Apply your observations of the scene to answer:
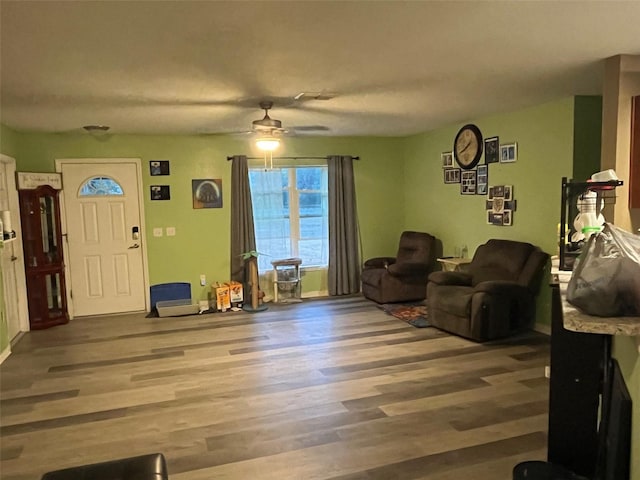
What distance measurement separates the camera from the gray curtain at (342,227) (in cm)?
727

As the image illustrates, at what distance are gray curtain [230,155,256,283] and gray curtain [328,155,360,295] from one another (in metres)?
1.20

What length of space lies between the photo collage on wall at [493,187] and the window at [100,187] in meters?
4.45

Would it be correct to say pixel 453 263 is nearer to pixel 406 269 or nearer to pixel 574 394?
pixel 406 269

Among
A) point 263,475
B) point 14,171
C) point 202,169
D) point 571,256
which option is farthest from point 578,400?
point 14,171

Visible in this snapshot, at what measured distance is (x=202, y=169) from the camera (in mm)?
6742

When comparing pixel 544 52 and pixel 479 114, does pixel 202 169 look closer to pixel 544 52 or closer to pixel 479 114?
pixel 479 114

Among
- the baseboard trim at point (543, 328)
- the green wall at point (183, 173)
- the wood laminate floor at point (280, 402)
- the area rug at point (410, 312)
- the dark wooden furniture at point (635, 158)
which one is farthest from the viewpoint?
the green wall at point (183, 173)

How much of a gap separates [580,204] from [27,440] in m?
3.56

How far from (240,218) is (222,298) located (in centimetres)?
113

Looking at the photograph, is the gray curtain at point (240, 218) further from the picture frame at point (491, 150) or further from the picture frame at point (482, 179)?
the picture frame at point (491, 150)

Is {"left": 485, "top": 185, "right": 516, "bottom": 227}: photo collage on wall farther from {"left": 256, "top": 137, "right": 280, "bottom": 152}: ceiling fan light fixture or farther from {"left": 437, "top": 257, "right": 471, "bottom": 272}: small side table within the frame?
{"left": 256, "top": 137, "right": 280, "bottom": 152}: ceiling fan light fixture

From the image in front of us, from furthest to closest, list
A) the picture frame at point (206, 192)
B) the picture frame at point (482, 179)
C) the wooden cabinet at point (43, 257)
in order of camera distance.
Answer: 1. the picture frame at point (206, 192)
2. the picture frame at point (482, 179)
3. the wooden cabinet at point (43, 257)

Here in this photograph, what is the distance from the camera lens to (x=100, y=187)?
6395 millimetres

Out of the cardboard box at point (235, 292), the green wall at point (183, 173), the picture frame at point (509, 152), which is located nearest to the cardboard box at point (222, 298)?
the cardboard box at point (235, 292)
